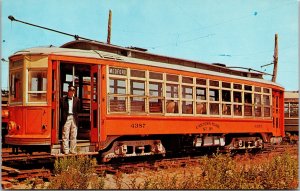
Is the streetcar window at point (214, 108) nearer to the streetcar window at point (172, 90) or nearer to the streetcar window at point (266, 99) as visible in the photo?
the streetcar window at point (172, 90)

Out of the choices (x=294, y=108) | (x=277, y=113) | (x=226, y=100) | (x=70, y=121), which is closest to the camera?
(x=70, y=121)

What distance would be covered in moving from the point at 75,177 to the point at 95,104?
123 inches

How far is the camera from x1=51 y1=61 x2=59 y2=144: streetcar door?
903cm

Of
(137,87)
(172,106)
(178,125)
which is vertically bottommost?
(178,125)

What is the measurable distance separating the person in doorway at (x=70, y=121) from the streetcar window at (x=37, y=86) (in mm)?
697

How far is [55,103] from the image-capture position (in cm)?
910

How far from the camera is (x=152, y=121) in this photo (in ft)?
35.1

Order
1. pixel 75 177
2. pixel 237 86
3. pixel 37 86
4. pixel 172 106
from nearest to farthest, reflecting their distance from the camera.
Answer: pixel 75 177 < pixel 37 86 < pixel 172 106 < pixel 237 86

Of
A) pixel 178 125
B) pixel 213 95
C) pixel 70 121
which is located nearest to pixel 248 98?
pixel 213 95

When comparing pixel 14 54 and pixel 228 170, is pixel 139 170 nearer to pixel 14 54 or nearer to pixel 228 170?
pixel 228 170

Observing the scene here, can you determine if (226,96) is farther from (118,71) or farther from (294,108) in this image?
(294,108)

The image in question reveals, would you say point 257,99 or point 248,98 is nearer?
point 248,98

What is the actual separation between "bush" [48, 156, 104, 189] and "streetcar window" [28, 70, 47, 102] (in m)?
1.97

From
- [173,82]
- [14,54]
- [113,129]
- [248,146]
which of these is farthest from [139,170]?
[248,146]
